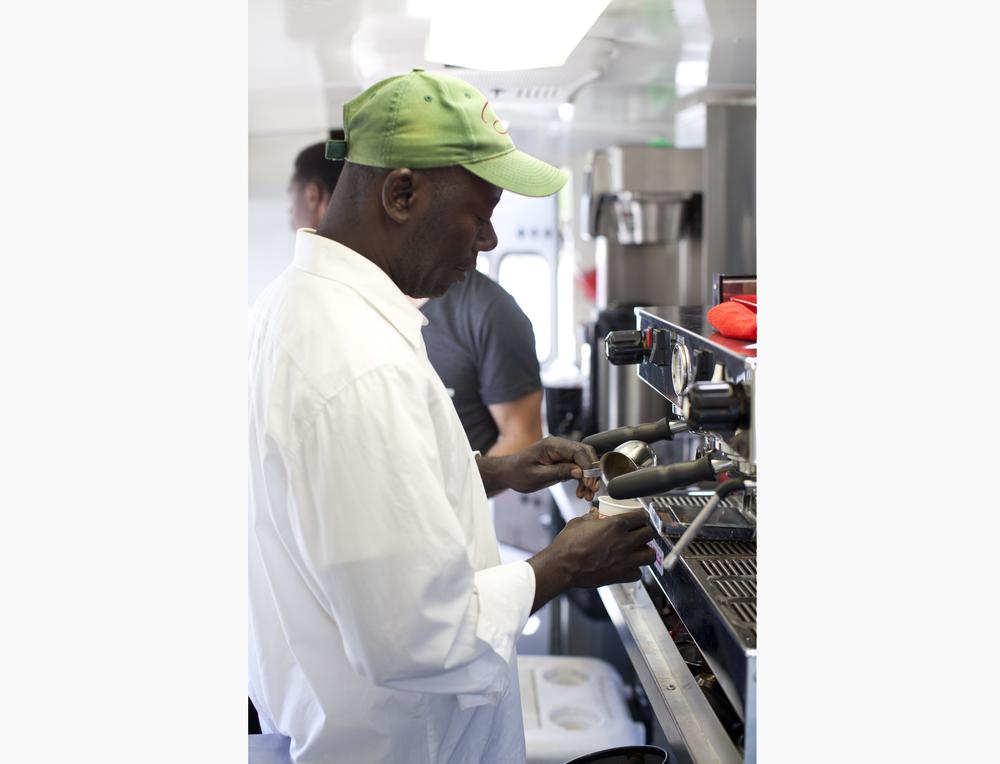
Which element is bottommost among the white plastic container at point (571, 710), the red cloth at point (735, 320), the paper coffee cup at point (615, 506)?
the white plastic container at point (571, 710)

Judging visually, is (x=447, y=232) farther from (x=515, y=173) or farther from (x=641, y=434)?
(x=641, y=434)

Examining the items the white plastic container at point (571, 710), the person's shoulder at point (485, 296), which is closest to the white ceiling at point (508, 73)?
the person's shoulder at point (485, 296)

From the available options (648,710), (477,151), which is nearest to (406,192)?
(477,151)

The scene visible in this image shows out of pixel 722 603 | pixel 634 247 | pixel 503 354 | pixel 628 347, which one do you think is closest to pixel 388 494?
pixel 722 603

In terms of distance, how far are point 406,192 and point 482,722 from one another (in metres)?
0.76

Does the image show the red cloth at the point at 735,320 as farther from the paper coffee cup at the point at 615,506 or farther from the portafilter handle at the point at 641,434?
the paper coffee cup at the point at 615,506

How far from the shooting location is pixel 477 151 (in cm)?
129

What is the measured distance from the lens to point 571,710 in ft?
7.79

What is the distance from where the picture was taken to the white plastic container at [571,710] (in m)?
2.19

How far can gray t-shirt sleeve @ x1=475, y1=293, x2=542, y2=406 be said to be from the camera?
8.30 feet

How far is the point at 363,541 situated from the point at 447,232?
1.45ft

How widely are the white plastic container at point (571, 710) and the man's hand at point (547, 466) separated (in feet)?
2.15

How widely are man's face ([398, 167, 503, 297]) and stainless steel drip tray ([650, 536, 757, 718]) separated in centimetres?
53

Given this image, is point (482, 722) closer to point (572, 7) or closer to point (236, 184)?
point (236, 184)
